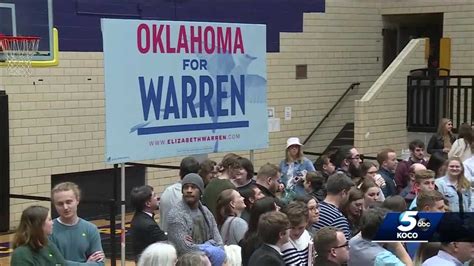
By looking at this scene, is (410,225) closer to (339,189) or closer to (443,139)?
(339,189)

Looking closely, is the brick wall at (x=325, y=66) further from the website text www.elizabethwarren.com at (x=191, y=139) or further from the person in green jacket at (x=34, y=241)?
the person in green jacket at (x=34, y=241)

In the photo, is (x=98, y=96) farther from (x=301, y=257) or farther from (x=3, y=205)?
(x=301, y=257)

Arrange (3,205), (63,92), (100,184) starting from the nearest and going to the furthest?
1. (3,205)
2. (63,92)
3. (100,184)

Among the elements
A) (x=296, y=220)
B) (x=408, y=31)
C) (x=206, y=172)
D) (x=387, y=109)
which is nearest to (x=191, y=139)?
(x=206, y=172)

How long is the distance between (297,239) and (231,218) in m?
0.90

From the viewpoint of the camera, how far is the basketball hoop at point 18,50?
11.4m

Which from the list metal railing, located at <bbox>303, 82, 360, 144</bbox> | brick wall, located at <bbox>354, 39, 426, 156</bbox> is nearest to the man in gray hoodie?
brick wall, located at <bbox>354, 39, 426, 156</bbox>

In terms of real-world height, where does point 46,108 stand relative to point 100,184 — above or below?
above

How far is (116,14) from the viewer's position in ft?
47.2

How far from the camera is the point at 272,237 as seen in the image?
6000mm

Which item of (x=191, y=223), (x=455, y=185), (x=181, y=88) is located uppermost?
(x=181, y=88)

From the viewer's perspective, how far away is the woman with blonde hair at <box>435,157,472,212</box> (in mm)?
8945

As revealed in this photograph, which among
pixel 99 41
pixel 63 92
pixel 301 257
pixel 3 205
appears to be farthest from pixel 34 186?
pixel 301 257

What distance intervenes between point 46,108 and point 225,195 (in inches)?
273
